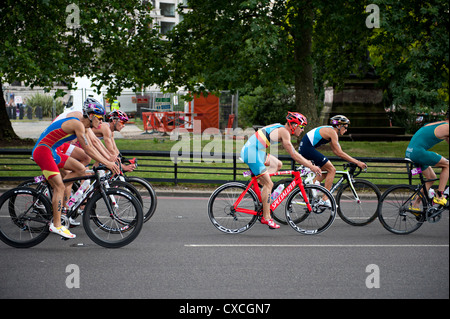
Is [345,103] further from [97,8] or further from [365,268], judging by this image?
[365,268]

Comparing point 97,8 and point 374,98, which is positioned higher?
point 97,8

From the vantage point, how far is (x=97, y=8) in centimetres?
1761

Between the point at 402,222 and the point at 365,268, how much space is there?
2397 millimetres

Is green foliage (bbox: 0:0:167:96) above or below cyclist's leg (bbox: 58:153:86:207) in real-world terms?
above

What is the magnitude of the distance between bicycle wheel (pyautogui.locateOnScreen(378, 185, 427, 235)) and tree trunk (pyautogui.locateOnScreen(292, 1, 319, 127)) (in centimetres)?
1149

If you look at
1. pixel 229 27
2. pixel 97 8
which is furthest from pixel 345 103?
pixel 97 8

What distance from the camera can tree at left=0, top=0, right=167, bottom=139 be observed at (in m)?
16.5

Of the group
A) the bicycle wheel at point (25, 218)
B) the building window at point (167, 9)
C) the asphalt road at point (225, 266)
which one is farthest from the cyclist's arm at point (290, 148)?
the building window at point (167, 9)

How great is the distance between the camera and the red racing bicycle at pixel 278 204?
26.5ft

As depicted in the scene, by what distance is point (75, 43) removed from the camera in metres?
18.8

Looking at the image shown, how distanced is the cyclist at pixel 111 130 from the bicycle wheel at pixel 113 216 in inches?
65.4

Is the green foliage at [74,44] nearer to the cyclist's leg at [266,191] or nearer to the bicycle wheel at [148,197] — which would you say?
the bicycle wheel at [148,197]

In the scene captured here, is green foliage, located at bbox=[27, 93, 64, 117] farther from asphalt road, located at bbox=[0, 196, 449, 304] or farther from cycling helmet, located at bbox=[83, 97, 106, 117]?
cycling helmet, located at bbox=[83, 97, 106, 117]

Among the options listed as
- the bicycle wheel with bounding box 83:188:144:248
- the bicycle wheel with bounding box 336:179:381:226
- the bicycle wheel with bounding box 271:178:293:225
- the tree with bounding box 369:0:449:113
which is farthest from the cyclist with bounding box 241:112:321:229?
the tree with bounding box 369:0:449:113
